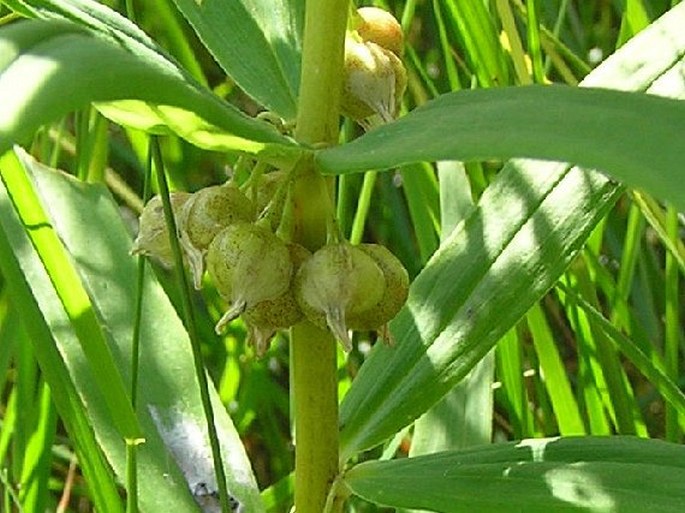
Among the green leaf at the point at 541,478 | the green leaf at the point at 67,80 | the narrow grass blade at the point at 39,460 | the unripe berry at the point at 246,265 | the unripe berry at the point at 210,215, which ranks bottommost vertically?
the narrow grass blade at the point at 39,460

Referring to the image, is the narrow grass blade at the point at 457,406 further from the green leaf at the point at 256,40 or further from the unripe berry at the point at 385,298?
the unripe berry at the point at 385,298

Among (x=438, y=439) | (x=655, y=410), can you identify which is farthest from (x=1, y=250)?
(x=655, y=410)

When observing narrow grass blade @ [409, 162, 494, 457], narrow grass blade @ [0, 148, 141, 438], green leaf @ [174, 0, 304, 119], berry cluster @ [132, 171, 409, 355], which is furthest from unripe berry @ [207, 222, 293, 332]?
narrow grass blade @ [409, 162, 494, 457]

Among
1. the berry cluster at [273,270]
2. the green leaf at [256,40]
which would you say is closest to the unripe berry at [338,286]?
the berry cluster at [273,270]

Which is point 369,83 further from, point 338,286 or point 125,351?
point 125,351

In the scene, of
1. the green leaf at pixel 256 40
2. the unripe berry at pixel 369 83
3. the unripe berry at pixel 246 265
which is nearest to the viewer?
the unripe berry at pixel 246 265

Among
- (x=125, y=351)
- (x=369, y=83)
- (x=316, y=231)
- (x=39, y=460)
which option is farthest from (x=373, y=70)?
(x=39, y=460)

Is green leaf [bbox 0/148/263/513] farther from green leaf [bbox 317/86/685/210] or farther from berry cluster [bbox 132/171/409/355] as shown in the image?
green leaf [bbox 317/86/685/210]
